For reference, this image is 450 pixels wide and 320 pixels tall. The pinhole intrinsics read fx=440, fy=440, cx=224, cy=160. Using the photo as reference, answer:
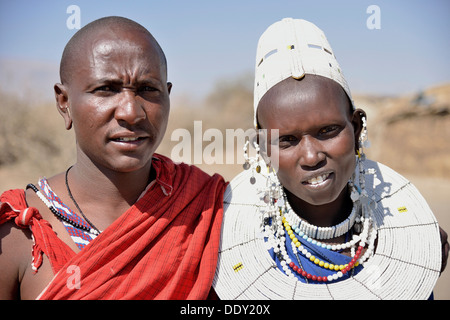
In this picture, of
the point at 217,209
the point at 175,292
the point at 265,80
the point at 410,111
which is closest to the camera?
the point at 175,292

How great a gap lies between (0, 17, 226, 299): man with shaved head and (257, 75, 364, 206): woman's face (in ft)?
2.02

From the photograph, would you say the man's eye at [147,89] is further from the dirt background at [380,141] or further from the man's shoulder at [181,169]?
the dirt background at [380,141]

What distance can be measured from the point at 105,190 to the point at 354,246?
5.00ft

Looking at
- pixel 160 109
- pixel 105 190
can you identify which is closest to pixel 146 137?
pixel 160 109

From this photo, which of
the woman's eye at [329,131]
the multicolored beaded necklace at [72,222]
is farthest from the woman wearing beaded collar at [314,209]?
the multicolored beaded necklace at [72,222]

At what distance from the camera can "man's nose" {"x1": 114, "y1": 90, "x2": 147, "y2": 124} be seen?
92.3 inches

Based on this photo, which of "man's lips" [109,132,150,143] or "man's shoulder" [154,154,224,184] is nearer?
"man's lips" [109,132,150,143]

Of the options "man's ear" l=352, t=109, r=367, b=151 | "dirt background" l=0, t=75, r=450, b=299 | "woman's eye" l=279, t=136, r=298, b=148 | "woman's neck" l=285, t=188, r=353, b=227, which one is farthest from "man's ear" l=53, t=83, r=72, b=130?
"dirt background" l=0, t=75, r=450, b=299

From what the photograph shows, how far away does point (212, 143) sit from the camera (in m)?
14.1

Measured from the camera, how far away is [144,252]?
245 cm

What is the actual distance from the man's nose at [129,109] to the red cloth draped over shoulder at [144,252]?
540mm

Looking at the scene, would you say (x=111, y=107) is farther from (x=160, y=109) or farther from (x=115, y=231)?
(x=115, y=231)

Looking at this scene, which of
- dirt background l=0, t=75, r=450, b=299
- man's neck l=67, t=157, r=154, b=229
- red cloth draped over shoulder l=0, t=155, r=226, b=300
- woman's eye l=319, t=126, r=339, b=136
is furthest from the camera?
dirt background l=0, t=75, r=450, b=299

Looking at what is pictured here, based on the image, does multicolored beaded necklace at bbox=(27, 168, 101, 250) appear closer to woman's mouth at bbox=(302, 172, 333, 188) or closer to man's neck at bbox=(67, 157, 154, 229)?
man's neck at bbox=(67, 157, 154, 229)
